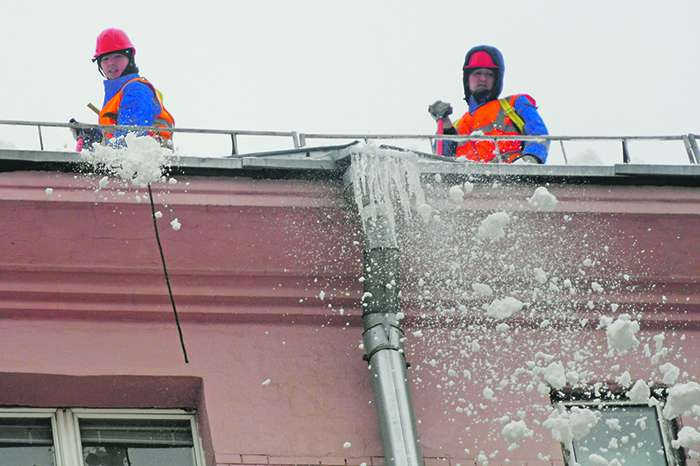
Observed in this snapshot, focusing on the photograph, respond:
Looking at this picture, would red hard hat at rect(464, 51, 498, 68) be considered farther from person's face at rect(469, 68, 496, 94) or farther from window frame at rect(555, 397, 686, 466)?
window frame at rect(555, 397, 686, 466)

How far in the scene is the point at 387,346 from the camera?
6.23 m

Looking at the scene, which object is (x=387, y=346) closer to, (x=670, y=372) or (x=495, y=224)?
(x=495, y=224)

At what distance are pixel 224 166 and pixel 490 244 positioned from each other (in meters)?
1.62

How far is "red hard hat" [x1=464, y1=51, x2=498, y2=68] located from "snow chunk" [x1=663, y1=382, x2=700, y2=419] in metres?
3.40

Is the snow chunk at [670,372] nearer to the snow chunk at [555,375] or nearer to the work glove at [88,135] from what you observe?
the snow chunk at [555,375]

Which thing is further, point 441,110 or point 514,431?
point 441,110

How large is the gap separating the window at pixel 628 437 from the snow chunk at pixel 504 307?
64cm

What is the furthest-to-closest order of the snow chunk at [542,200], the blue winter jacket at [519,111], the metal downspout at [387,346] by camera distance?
1. the blue winter jacket at [519,111]
2. the snow chunk at [542,200]
3. the metal downspout at [387,346]

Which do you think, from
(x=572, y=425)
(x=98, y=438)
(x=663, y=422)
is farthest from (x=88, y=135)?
(x=663, y=422)

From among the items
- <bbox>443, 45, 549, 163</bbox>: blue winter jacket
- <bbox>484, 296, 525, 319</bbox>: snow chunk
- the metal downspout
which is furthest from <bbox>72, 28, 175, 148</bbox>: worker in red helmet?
<bbox>484, 296, 525, 319</bbox>: snow chunk

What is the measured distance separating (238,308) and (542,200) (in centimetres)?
186

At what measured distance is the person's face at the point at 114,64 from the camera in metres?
8.70

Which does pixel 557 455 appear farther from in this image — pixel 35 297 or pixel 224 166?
pixel 35 297

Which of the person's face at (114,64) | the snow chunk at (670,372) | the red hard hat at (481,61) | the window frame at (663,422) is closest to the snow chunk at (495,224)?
the window frame at (663,422)
